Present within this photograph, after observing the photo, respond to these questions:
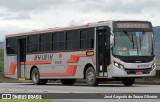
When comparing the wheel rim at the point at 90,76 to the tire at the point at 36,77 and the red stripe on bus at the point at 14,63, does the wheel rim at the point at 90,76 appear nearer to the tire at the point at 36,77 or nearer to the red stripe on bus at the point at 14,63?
the red stripe on bus at the point at 14,63

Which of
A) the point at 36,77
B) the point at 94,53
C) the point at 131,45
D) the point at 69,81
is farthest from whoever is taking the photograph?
the point at 36,77

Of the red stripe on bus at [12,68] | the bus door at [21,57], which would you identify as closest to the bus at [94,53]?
the bus door at [21,57]

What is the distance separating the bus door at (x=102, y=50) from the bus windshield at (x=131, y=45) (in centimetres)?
49

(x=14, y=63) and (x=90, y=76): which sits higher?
(x=14, y=63)

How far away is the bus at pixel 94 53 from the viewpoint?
27609mm

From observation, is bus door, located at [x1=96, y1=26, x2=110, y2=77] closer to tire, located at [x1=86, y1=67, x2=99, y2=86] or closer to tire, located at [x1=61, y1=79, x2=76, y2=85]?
tire, located at [x1=86, y1=67, x2=99, y2=86]

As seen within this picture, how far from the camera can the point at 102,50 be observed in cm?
2823

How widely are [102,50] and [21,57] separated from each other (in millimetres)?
8637

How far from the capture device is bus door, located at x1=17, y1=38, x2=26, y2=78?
35.3 meters

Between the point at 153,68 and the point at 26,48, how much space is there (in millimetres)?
9764

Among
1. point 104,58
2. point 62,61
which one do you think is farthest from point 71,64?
point 104,58

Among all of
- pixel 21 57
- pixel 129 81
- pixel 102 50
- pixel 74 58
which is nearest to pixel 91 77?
pixel 102 50

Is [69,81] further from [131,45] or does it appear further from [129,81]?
[131,45]

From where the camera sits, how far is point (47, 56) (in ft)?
109
